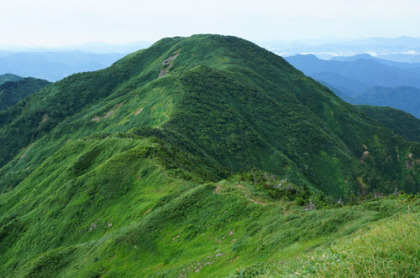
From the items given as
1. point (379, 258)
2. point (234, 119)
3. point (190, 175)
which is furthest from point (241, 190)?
point (234, 119)

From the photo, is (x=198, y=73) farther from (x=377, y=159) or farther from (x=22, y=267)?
(x=22, y=267)

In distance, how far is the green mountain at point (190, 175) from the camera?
30350mm

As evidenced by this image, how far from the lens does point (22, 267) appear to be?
4078 cm

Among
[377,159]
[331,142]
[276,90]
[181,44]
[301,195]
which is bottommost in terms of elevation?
[377,159]

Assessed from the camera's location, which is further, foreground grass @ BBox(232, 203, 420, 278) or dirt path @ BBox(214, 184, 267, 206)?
dirt path @ BBox(214, 184, 267, 206)

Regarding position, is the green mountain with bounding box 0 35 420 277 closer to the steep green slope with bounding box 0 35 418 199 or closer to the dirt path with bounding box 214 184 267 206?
the dirt path with bounding box 214 184 267 206

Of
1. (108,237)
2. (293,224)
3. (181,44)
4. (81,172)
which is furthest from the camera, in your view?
(181,44)

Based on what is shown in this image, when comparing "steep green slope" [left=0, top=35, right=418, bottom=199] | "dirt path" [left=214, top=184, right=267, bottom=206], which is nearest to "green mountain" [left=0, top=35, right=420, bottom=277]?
"dirt path" [left=214, top=184, right=267, bottom=206]

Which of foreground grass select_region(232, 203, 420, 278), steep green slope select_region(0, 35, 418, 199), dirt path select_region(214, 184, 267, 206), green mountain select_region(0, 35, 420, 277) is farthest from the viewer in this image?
steep green slope select_region(0, 35, 418, 199)

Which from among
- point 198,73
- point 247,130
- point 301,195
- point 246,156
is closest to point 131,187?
point 301,195

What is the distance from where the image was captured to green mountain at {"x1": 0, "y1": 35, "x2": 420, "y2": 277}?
30.3m

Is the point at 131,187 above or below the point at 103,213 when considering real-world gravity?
above

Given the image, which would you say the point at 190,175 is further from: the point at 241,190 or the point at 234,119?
the point at 234,119

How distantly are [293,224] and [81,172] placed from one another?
154 ft
